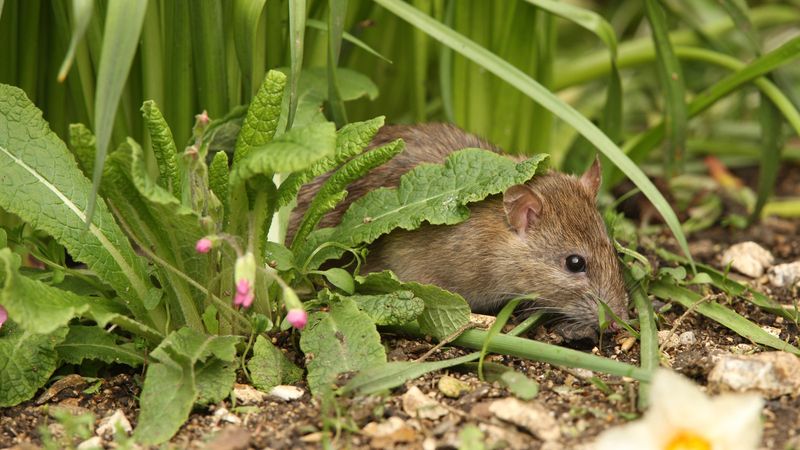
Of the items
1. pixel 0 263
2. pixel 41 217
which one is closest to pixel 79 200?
pixel 41 217

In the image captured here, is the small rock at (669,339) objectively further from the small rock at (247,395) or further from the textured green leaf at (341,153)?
the small rock at (247,395)

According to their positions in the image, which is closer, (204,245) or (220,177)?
(204,245)

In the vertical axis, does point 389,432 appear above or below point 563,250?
below

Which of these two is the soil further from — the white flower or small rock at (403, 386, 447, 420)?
the white flower

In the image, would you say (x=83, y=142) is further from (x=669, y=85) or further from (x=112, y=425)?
(x=669, y=85)

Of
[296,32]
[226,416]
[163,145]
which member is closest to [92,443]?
[226,416]

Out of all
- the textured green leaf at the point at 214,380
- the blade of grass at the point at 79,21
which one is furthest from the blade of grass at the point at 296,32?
the textured green leaf at the point at 214,380

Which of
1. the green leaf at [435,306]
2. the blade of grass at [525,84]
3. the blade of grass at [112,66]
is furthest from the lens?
the blade of grass at [525,84]
